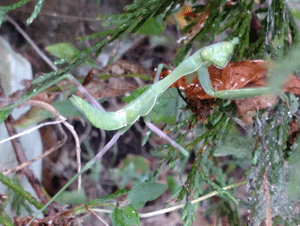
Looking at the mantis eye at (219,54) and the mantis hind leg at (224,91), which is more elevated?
the mantis eye at (219,54)

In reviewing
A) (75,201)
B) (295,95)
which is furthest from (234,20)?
(75,201)

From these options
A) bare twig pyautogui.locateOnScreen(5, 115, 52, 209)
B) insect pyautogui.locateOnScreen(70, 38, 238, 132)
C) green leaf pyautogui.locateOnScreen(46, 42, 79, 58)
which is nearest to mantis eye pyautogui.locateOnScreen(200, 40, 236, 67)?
insect pyautogui.locateOnScreen(70, 38, 238, 132)

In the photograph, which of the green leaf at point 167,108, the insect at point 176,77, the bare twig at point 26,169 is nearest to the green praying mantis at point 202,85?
the insect at point 176,77

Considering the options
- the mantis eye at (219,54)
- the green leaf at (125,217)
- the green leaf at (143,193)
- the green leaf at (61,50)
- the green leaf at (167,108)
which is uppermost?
the green leaf at (61,50)

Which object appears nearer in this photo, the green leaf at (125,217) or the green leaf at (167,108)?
the green leaf at (125,217)

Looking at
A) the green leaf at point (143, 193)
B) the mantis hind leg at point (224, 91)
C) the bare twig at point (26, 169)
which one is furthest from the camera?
the bare twig at point (26, 169)

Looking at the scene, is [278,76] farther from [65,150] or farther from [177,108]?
[65,150]

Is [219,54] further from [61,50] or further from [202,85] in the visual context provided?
[61,50]

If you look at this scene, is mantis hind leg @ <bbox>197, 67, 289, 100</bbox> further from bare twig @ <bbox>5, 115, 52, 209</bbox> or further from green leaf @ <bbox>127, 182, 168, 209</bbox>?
bare twig @ <bbox>5, 115, 52, 209</bbox>

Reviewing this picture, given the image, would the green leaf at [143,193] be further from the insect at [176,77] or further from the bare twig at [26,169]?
the bare twig at [26,169]
